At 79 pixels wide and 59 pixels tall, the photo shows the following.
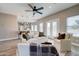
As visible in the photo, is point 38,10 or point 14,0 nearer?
point 14,0

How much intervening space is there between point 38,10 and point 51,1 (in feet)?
2.42

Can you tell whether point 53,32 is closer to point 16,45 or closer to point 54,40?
point 54,40

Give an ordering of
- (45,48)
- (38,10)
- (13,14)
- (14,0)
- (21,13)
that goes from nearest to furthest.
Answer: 1. (14,0)
2. (38,10)
3. (45,48)
4. (21,13)
5. (13,14)

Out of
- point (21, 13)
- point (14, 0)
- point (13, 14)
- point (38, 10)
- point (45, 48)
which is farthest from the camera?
point (13, 14)

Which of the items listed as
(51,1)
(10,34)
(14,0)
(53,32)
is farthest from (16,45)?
(51,1)

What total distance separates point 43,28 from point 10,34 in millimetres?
797

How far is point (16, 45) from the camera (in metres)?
2.24

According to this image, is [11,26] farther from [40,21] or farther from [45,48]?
[45,48]

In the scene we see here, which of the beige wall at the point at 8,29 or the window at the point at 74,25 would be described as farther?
the beige wall at the point at 8,29

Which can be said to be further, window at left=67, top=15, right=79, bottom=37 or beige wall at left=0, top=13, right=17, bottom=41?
beige wall at left=0, top=13, right=17, bottom=41

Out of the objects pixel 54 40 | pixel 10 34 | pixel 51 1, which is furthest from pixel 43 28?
pixel 51 1

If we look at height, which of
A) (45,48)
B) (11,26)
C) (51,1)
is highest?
(51,1)

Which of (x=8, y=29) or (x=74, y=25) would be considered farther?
(x=8, y=29)

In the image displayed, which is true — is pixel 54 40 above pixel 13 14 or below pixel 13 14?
below
